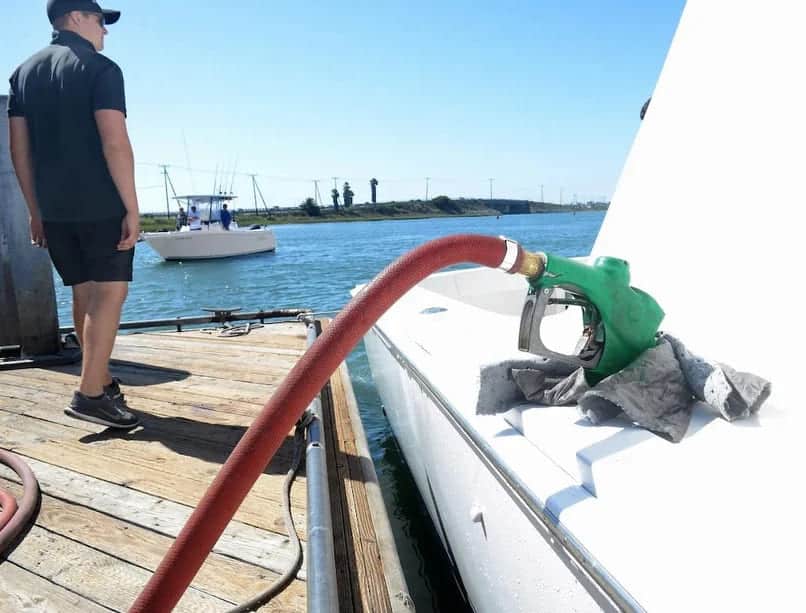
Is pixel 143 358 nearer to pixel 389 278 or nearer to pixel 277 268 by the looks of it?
pixel 389 278

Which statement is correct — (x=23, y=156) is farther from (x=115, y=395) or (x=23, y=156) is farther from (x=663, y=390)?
(x=663, y=390)

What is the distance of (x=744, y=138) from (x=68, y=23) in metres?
2.37

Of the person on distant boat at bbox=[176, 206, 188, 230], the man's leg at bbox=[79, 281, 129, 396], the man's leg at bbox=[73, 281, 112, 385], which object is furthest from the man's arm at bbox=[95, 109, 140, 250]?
the person on distant boat at bbox=[176, 206, 188, 230]

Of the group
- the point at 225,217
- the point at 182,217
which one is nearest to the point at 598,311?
the point at 225,217

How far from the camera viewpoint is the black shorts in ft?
7.34

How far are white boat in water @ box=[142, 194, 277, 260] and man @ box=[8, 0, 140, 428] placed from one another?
23261mm

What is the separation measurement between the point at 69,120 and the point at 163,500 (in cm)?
141

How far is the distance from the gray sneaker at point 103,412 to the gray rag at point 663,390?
1.70 meters

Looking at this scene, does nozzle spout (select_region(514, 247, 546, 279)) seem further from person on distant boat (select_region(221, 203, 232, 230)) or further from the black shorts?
person on distant boat (select_region(221, 203, 232, 230))

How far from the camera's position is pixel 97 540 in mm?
1621

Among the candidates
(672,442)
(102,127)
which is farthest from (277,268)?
(672,442)

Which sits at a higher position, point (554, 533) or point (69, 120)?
point (69, 120)

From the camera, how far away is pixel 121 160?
85.4 inches

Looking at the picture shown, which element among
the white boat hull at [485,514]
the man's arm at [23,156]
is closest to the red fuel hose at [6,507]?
the man's arm at [23,156]
